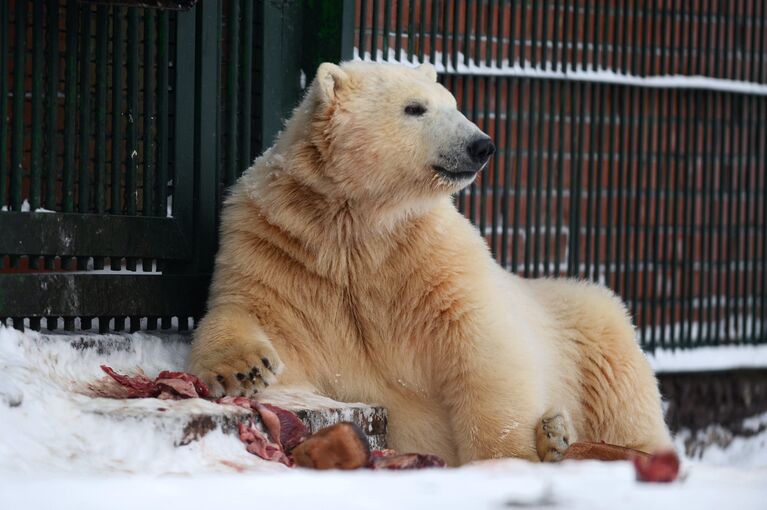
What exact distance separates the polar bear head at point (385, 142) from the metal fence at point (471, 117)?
78cm

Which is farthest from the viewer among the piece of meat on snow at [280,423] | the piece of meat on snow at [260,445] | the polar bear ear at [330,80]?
the polar bear ear at [330,80]

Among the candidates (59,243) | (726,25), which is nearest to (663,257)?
(726,25)

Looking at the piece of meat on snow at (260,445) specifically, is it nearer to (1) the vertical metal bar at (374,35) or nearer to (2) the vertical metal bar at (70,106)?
(2) the vertical metal bar at (70,106)

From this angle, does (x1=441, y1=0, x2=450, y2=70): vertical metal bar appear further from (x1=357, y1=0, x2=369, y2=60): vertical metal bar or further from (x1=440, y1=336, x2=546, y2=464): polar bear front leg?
(x1=440, y1=336, x2=546, y2=464): polar bear front leg

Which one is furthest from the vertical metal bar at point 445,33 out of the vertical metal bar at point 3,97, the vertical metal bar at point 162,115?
the vertical metal bar at point 3,97

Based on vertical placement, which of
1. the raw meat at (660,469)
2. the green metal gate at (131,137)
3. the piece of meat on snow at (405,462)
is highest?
the green metal gate at (131,137)

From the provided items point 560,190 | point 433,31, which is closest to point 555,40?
point 560,190

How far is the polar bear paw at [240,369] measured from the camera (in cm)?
400

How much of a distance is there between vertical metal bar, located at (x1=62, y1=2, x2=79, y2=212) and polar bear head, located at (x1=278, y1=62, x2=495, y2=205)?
0.87 metres

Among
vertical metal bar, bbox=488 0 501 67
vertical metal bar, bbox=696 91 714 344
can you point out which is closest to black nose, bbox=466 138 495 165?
vertical metal bar, bbox=488 0 501 67

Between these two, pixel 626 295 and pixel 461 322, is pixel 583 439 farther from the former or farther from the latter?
pixel 626 295

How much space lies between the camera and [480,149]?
423 centimetres

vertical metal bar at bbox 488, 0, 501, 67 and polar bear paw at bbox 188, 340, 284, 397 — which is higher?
vertical metal bar at bbox 488, 0, 501, 67

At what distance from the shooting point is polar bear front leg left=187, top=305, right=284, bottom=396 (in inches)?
158
